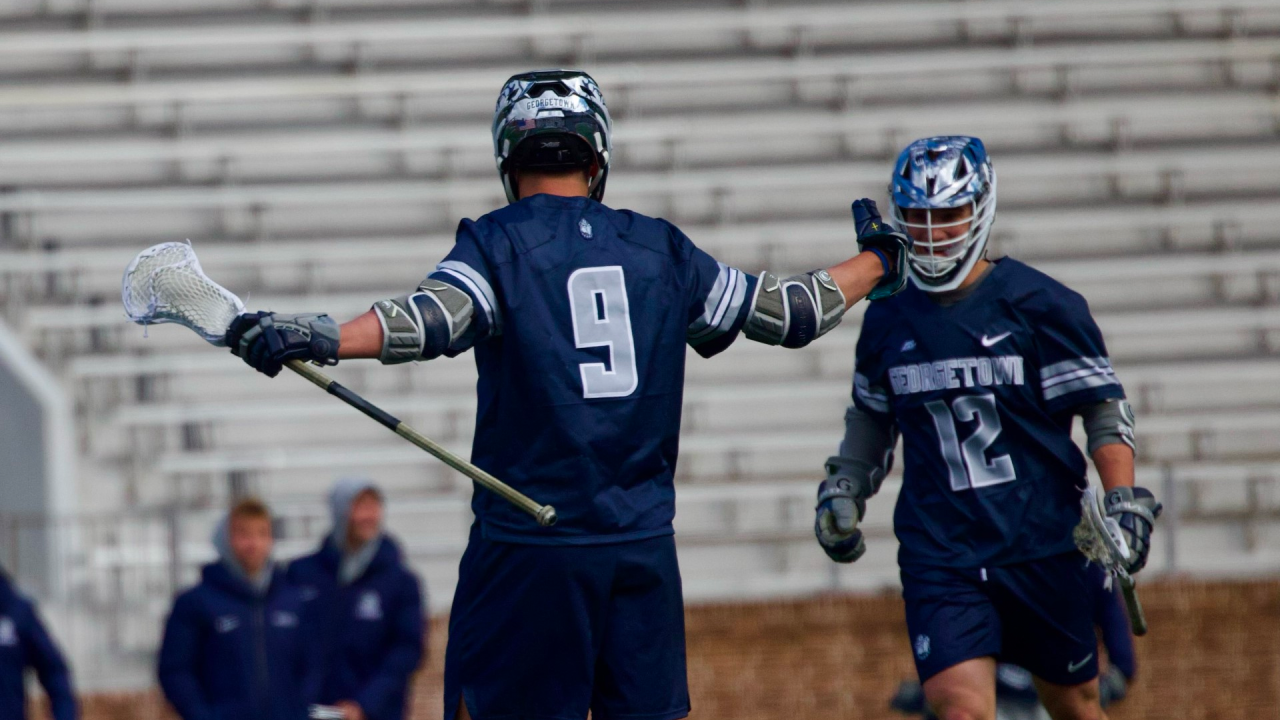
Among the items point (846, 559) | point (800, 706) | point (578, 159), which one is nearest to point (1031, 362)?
point (846, 559)

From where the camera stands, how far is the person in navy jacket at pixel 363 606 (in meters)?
6.64

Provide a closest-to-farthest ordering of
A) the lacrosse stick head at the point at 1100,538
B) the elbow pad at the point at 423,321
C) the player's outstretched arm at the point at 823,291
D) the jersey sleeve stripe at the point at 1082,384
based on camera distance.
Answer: the elbow pad at the point at 423,321, the player's outstretched arm at the point at 823,291, the lacrosse stick head at the point at 1100,538, the jersey sleeve stripe at the point at 1082,384

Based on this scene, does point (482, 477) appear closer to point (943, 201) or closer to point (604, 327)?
point (604, 327)

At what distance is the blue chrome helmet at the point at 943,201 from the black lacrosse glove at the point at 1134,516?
0.72 metres

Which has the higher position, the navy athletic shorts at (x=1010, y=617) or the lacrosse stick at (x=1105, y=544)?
the lacrosse stick at (x=1105, y=544)

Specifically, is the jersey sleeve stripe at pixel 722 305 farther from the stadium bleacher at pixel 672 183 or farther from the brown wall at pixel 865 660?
the stadium bleacher at pixel 672 183

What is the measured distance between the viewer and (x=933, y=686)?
4828 mm

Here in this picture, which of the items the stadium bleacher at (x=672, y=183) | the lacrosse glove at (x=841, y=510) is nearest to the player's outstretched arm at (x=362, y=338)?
the lacrosse glove at (x=841, y=510)

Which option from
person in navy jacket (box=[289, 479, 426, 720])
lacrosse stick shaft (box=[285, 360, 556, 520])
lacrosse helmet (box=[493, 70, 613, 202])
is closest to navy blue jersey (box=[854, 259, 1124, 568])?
lacrosse helmet (box=[493, 70, 613, 202])

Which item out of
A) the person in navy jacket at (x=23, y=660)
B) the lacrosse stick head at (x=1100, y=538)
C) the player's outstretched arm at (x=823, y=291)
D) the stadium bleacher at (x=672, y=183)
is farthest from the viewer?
the stadium bleacher at (x=672, y=183)

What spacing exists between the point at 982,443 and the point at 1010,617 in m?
0.50

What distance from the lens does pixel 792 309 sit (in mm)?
3762

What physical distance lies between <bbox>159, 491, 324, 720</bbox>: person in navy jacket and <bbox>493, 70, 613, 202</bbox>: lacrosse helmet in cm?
304

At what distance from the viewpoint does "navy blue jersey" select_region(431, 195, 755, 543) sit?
3.58m
